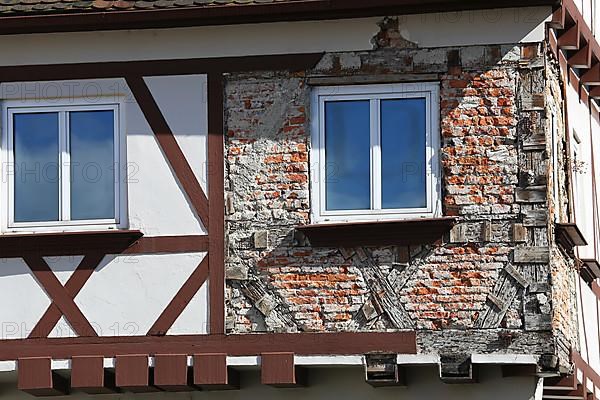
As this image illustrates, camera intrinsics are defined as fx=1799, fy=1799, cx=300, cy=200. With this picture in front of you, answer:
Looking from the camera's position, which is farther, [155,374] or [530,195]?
[155,374]

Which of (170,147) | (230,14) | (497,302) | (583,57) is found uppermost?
(230,14)

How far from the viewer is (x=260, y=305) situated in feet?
51.9

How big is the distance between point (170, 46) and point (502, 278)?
145 inches

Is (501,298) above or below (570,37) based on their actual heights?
below

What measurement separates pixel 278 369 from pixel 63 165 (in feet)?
9.11

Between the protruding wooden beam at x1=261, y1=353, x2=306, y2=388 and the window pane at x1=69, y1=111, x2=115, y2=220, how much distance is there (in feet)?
6.57

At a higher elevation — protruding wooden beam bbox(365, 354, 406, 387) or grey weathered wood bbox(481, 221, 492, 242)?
grey weathered wood bbox(481, 221, 492, 242)

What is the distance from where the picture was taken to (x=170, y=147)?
53.1 ft

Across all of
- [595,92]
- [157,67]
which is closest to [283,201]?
[157,67]

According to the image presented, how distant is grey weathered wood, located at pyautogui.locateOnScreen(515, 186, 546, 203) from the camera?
1552 centimetres

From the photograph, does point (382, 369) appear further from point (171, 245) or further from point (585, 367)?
point (585, 367)

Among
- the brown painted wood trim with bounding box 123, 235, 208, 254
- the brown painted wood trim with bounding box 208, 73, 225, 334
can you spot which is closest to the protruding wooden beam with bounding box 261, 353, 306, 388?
the brown painted wood trim with bounding box 208, 73, 225, 334

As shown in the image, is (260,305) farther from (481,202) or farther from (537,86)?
(537,86)

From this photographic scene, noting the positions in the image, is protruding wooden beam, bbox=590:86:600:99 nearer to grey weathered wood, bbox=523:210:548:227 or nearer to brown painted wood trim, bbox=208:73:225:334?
grey weathered wood, bbox=523:210:548:227
